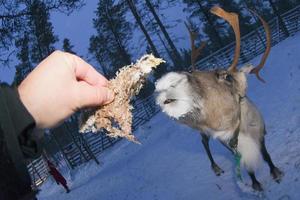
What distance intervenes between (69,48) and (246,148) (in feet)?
100.0

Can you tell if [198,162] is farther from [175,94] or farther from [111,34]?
[111,34]

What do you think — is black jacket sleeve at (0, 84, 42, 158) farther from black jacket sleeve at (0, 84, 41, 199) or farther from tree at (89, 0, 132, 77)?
tree at (89, 0, 132, 77)

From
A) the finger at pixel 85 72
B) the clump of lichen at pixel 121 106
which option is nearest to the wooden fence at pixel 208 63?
the clump of lichen at pixel 121 106

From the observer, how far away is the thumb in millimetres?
1831

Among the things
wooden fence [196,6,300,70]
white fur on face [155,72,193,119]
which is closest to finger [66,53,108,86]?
white fur on face [155,72,193,119]

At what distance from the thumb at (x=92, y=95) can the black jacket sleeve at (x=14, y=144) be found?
0.39 metres

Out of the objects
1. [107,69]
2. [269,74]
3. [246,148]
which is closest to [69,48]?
[107,69]

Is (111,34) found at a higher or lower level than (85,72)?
higher

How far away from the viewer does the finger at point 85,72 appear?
72.2 inches

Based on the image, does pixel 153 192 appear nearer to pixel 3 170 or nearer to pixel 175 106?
pixel 175 106

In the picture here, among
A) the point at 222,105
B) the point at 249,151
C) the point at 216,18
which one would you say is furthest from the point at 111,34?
the point at 222,105

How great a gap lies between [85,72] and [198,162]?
368 inches

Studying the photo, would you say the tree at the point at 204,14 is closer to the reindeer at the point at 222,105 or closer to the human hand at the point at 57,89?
the reindeer at the point at 222,105

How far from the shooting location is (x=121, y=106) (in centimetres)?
216
